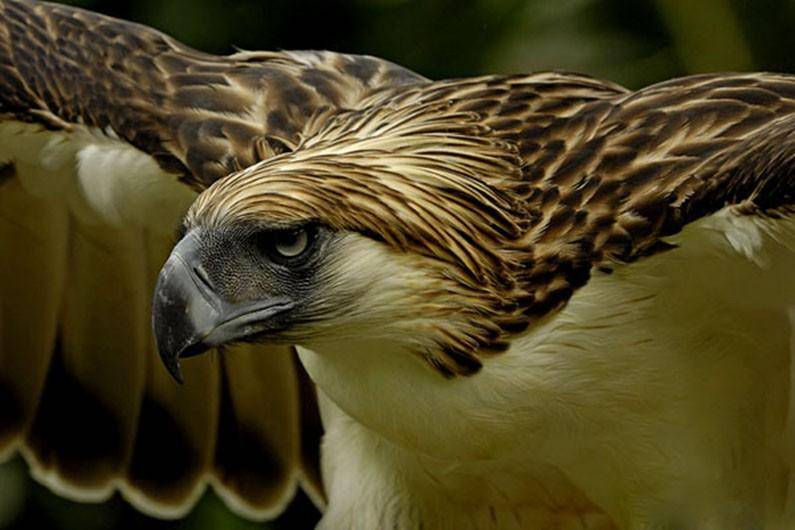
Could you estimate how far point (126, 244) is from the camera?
5.06m

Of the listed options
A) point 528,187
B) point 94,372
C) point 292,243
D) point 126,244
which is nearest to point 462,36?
point 126,244

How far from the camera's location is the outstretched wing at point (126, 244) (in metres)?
4.49

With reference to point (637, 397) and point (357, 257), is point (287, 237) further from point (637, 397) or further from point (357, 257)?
point (637, 397)

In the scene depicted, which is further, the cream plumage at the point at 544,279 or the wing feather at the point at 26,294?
the wing feather at the point at 26,294

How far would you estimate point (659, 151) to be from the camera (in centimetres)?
381

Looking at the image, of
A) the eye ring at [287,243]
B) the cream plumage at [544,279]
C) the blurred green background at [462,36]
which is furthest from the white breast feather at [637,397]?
the blurred green background at [462,36]

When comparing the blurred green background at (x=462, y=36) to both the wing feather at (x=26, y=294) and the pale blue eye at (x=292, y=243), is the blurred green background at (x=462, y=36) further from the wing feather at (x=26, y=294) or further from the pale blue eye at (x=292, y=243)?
the pale blue eye at (x=292, y=243)

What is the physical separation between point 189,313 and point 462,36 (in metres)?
2.33

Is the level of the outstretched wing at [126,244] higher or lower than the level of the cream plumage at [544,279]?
lower

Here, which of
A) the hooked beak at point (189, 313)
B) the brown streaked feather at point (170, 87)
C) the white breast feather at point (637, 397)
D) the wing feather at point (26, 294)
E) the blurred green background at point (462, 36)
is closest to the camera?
the hooked beak at point (189, 313)

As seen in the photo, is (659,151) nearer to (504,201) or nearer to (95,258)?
(504,201)

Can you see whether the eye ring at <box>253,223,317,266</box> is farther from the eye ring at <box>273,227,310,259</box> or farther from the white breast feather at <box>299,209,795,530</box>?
the white breast feather at <box>299,209,795,530</box>

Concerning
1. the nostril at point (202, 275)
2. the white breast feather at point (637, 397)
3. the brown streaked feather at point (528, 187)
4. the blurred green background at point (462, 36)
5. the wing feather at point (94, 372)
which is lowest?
the wing feather at point (94, 372)

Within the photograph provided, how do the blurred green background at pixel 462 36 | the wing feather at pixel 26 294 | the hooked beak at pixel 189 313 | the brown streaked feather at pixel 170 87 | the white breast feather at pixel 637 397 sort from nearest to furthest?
the hooked beak at pixel 189 313, the white breast feather at pixel 637 397, the brown streaked feather at pixel 170 87, the wing feather at pixel 26 294, the blurred green background at pixel 462 36
